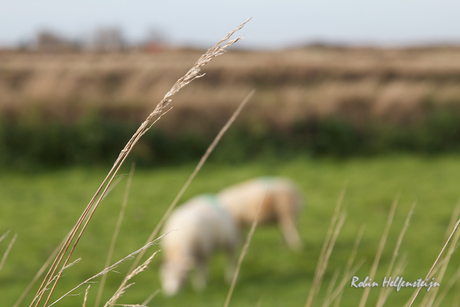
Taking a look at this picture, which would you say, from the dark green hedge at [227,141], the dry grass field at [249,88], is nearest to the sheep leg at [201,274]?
the dark green hedge at [227,141]

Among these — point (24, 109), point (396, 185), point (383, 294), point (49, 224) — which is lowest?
point (396, 185)

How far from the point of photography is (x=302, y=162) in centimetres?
1019

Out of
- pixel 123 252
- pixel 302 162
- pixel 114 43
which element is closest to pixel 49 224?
pixel 123 252

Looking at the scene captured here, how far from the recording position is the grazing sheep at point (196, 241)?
454 centimetres

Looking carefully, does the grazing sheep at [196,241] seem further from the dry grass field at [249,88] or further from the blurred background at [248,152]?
the dry grass field at [249,88]

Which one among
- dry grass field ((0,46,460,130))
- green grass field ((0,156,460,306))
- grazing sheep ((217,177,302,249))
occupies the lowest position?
green grass field ((0,156,460,306))

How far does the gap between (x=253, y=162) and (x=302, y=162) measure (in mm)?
1190

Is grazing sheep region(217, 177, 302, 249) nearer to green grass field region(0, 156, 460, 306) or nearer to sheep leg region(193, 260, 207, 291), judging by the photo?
green grass field region(0, 156, 460, 306)

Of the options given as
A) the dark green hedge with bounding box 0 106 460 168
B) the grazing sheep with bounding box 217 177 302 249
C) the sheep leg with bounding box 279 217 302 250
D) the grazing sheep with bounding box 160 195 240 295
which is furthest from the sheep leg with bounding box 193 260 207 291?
the dark green hedge with bounding box 0 106 460 168

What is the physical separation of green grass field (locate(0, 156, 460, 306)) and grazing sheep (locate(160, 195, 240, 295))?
8.7 inches

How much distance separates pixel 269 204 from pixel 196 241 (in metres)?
1.41

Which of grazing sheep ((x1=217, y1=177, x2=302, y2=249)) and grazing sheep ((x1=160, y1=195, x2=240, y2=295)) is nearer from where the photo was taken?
grazing sheep ((x1=160, y1=195, x2=240, y2=295))

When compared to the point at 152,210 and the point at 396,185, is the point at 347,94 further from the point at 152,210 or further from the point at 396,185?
the point at 152,210

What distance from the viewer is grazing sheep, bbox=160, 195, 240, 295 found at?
4.54 metres
